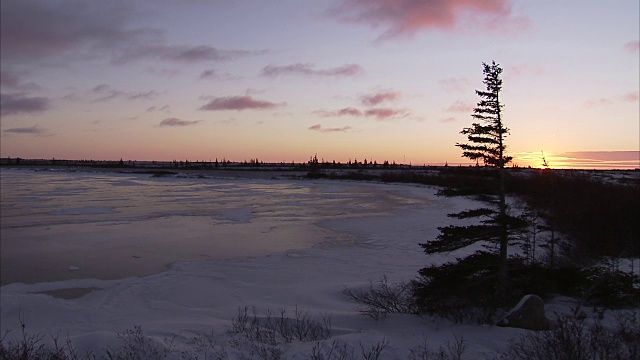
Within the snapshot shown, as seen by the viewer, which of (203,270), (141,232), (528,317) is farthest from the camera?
(141,232)

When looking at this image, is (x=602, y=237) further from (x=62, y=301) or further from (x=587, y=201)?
(x=62, y=301)

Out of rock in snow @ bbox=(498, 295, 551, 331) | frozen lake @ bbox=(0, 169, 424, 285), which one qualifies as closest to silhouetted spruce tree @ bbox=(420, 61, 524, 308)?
rock in snow @ bbox=(498, 295, 551, 331)

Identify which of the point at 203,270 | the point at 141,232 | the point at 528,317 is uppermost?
the point at 528,317

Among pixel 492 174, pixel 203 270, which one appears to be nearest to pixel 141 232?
pixel 203 270

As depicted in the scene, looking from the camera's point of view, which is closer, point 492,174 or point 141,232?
point 492,174

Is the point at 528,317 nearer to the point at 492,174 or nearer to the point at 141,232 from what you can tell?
the point at 492,174

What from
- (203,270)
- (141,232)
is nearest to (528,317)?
(203,270)

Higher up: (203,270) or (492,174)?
(492,174)

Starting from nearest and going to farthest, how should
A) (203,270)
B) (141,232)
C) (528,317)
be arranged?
(528,317) < (203,270) < (141,232)

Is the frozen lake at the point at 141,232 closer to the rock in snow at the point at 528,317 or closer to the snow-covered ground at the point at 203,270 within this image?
the snow-covered ground at the point at 203,270

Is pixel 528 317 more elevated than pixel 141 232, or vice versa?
Answer: pixel 528 317

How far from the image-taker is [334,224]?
21.4 meters

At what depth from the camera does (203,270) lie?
12.7m

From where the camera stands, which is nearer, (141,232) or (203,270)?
(203,270)
